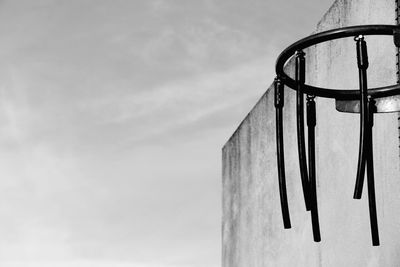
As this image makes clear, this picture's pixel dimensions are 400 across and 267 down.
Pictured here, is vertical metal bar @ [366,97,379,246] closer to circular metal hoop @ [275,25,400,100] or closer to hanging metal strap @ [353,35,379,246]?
hanging metal strap @ [353,35,379,246]

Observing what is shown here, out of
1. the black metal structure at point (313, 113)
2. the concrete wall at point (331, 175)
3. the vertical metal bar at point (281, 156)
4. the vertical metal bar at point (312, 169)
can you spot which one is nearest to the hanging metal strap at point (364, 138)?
the black metal structure at point (313, 113)

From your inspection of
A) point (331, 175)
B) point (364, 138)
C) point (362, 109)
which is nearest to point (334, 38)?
point (362, 109)

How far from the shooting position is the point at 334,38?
3088mm

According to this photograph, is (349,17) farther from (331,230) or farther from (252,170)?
(252,170)

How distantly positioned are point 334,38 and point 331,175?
2.53 m

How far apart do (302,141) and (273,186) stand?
13.1ft

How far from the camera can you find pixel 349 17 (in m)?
5.36

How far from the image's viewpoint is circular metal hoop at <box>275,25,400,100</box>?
3039 mm

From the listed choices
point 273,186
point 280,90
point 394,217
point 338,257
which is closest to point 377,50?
point 394,217

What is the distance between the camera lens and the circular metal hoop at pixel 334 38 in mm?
3039

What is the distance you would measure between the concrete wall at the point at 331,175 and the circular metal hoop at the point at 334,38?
115cm

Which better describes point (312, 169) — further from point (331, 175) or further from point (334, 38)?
point (331, 175)

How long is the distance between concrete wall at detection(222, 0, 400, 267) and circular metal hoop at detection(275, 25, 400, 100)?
1.15m

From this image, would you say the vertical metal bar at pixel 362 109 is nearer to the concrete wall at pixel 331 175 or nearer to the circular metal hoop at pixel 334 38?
the circular metal hoop at pixel 334 38
